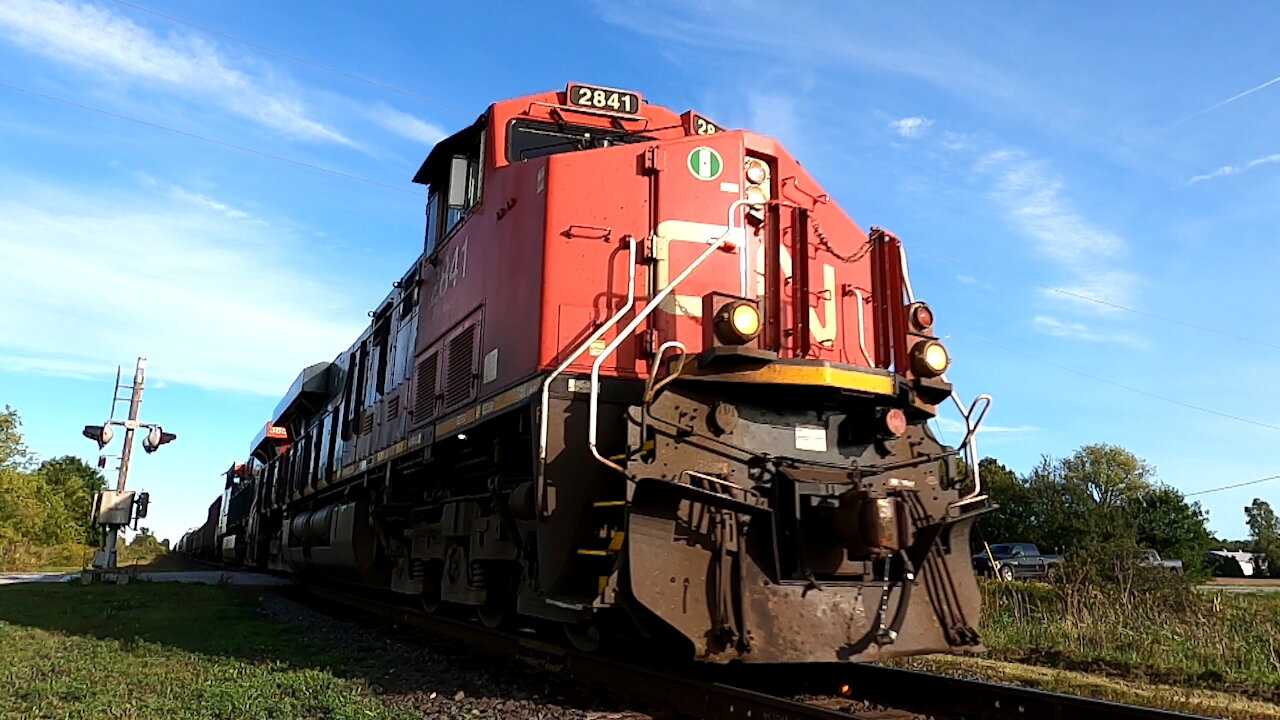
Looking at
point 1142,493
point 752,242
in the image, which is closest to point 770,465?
point 752,242

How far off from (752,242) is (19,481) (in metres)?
39.7

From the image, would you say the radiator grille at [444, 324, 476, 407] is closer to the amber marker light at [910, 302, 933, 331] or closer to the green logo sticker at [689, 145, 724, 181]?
the green logo sticker at [689, 145, 724, 181]

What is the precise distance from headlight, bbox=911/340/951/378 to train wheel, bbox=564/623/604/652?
250cm

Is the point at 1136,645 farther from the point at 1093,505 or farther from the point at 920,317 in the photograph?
the point at 1093,505

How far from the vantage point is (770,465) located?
4.73 m

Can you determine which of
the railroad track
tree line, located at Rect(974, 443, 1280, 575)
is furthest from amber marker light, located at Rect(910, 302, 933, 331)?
tree line, located at Rect(974, 443, 1280, 575)

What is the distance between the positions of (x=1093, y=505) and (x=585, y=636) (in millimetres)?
33875

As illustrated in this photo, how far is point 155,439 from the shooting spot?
771 inches

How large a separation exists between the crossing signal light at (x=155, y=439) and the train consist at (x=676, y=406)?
14569 mm

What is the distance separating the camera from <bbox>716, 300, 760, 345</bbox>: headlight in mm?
4719

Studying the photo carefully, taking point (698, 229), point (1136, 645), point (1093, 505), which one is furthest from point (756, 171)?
point (1093, 505)

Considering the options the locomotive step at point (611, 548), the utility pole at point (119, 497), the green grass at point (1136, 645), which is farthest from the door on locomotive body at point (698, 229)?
the utility pole at point (119, 497)

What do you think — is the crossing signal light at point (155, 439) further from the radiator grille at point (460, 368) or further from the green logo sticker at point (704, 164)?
the green logo sticker at point (704, 164)

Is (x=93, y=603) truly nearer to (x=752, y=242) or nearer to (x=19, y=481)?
(x=752, y=242)
